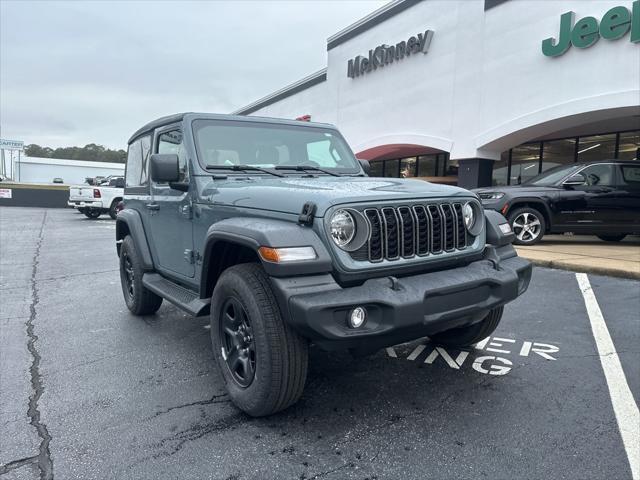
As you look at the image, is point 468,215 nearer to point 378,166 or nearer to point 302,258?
point 302,258

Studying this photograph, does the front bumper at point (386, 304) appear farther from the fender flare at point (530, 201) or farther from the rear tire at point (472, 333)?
the fender flare at point (530, 201)

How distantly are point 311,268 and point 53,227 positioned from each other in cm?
1662

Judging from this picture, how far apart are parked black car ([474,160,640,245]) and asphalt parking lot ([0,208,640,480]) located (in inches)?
177

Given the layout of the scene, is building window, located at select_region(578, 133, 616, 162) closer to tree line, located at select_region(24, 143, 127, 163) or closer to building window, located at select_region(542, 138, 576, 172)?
building window, located at select_region(542, 138, 576, 172)

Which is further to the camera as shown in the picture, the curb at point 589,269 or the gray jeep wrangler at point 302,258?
the curb at point 589,269

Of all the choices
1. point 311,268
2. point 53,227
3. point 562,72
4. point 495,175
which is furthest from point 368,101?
point 311,268

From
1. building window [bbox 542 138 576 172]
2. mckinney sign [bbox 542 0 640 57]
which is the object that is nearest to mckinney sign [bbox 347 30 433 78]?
mckinney sign [bbox 542 0 640 57]

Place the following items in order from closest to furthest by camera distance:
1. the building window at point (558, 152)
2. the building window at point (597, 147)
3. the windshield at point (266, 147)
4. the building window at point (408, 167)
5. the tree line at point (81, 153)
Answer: the windshield at point (266, 147) < the building window at point (597, 147) < the building window at point (558, 152) < the building window at point (408, 167) < the tree line at point (81, 153)

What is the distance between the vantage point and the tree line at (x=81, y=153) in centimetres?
9862

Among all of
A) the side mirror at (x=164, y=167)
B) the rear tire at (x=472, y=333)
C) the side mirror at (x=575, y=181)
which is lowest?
the rear tire at (x=472, y=333)

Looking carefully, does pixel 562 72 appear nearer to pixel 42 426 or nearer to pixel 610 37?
pixel 610 37

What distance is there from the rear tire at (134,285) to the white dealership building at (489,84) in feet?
32.3

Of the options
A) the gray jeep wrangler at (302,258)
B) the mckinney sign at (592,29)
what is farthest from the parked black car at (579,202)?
the gray jeep wrangler at (302,258)

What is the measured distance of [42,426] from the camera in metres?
2.81
